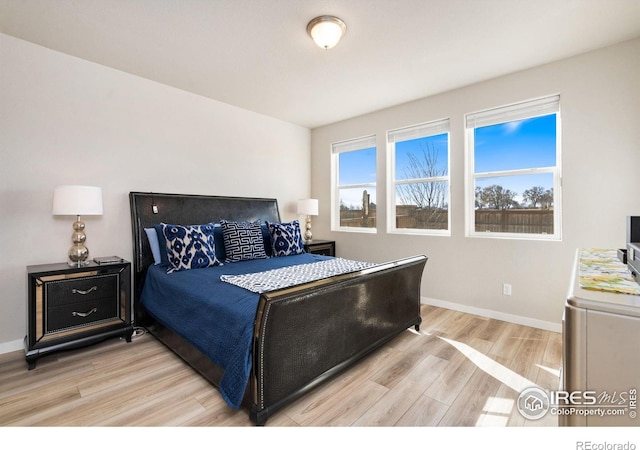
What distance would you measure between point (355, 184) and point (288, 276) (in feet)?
8.59

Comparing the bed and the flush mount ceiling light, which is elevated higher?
the flush mount ceiling light

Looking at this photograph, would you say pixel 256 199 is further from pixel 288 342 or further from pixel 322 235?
pixel 288 342

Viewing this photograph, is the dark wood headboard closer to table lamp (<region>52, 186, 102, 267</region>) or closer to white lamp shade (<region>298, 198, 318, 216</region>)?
table lamp (<region>52, 186, 102, 267</region>)

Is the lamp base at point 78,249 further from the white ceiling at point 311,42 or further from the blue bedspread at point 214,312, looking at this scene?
the white ceiling at point 311,42

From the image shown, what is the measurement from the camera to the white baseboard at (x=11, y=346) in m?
2.51

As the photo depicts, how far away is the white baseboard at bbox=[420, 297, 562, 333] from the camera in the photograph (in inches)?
116

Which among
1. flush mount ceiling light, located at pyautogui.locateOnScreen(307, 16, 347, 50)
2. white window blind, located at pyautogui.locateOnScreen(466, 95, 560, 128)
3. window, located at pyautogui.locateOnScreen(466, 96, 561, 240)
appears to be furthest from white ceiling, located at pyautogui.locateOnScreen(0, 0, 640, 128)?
window, located at pyautogui.locateOnScreen(466, 96, 561, 240)

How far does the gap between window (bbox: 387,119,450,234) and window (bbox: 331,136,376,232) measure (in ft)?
1.12

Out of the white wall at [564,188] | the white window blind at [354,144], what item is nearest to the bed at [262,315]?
the white wall at [564,188]

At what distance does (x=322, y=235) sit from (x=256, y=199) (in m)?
1.40

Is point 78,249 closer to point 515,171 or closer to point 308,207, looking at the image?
point 308,207

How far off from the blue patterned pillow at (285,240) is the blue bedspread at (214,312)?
1.97 ft

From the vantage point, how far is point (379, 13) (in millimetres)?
2178
